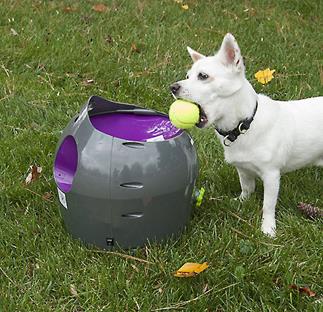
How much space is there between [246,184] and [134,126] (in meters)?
0.64

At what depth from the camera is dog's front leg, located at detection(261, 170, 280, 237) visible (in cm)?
269

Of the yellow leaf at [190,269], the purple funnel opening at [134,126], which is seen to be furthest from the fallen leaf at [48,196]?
the yellow leaf at [190,269]

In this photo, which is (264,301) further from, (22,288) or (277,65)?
(277,65)

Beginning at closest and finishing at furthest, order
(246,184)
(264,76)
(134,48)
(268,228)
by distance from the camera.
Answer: (268,228)
(246,184)
(264,76)
(134,48)

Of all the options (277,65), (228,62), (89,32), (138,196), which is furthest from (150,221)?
(89,32)

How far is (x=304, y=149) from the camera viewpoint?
2820 mm

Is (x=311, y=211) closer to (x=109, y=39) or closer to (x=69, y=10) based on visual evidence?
(x=109, y=39)

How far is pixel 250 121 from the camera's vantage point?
2.60 metres

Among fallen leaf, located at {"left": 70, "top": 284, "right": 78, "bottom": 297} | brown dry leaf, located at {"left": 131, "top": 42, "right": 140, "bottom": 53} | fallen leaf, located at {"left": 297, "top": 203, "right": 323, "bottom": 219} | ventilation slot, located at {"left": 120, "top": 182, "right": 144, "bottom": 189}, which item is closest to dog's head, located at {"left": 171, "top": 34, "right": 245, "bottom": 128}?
ventilation slot, located at {"left": 120, "top": 182, "right": 144, "bottom": 189}

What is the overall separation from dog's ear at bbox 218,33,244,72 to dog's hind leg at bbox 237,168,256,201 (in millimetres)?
564

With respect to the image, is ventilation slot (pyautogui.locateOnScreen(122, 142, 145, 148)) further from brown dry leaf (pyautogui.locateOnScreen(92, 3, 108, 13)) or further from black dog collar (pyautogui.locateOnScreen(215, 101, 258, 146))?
brown dry leaf (pyautogui.locateOnScreen(92, 3, 108, 13))

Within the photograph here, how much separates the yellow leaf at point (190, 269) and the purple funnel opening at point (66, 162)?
1.88 feet

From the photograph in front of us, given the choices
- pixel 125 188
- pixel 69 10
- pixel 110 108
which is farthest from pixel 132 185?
pixel 69 10

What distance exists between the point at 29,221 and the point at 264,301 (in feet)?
3.55
